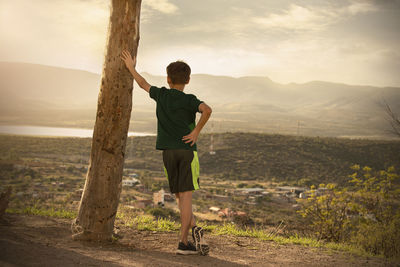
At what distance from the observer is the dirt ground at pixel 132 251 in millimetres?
3240

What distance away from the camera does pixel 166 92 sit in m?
3.75

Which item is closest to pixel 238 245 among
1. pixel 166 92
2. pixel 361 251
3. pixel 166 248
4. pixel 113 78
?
pixel 166 248

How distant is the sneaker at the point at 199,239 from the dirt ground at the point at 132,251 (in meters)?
0.07

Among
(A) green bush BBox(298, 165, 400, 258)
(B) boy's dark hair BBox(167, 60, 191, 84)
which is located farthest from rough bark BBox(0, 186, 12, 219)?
(A) green bush BBox(298, 165, 400, 258)

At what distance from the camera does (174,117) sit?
12.1 feet

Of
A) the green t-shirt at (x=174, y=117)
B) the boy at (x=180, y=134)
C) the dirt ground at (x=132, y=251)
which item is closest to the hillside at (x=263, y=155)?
the dirt ground at (x=132, y=251)

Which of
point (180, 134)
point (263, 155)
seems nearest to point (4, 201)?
point (180, 134)

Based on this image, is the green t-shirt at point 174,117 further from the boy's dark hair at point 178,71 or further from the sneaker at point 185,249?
the sneaker at point 185,249

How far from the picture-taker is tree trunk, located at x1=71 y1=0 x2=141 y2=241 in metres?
4.14

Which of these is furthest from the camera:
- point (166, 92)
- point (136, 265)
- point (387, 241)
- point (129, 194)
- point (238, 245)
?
point (129, 194)

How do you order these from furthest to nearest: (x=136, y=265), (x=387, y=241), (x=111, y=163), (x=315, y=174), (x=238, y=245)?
(x=315, y=174)
(x=387, y=241)
(x=238, y=245)
(x=111, y=163)
(x=136, y=265)

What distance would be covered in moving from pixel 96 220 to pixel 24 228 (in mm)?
977

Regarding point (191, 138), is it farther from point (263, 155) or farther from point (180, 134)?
point (263, 155)

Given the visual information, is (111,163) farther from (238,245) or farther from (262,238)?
(262,238)
